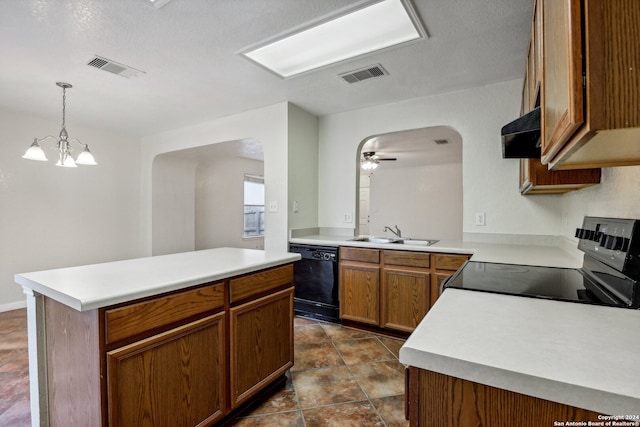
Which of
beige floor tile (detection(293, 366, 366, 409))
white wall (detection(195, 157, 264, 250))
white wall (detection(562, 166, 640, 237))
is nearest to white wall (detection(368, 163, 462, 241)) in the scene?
white wall (detection(195, 157, 264, 250))

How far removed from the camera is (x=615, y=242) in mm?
1212

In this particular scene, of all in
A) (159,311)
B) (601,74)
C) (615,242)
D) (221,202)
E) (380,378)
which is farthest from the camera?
(221,202)

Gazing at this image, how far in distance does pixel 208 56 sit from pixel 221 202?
392 cm

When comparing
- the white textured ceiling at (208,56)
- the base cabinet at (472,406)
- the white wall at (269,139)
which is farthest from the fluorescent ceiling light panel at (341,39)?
the base cabinet at (472,406)

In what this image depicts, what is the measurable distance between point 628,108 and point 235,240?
624 cm

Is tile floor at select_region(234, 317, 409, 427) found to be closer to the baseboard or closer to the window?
the baseboard

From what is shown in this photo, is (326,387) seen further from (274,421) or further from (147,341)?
(147,341)

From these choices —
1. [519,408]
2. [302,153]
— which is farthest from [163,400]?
[302,153]

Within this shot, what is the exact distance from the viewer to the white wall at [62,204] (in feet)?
12.1

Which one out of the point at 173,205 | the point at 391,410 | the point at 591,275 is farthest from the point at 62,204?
the point at 591,275

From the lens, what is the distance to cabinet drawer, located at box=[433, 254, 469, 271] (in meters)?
2.56

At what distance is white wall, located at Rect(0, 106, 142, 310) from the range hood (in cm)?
496

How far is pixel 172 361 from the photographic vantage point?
1.37m

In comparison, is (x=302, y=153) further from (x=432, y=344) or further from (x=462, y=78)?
(x=432, y=344)
